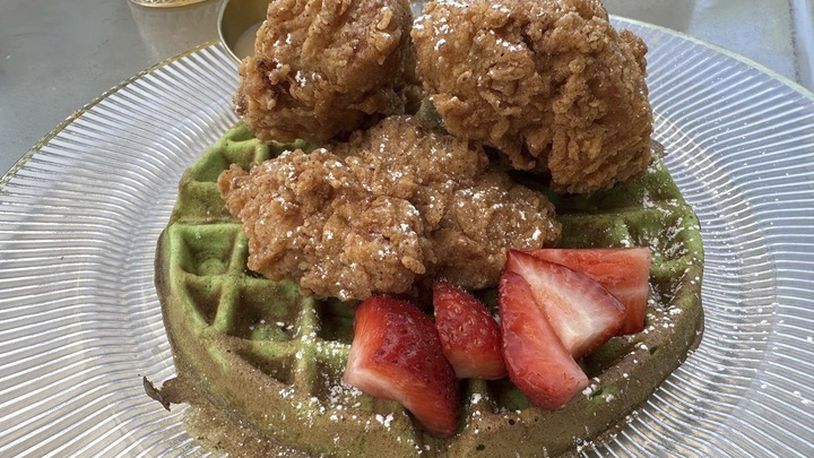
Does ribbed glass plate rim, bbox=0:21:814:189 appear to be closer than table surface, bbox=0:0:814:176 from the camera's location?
Yes

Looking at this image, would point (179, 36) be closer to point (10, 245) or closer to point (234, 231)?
point (10, 245)

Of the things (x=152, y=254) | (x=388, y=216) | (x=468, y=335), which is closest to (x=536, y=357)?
(x=468, y=335)

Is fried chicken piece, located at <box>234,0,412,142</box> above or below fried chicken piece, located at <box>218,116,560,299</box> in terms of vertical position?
above

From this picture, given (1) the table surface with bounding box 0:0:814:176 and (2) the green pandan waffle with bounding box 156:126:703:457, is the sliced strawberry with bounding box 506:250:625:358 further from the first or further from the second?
(1) the table surface with bounding box 0:0:814:176

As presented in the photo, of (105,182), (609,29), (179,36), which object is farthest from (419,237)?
(179,36)

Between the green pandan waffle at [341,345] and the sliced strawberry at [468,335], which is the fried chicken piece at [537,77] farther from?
the sliced strawberry at [468,335]

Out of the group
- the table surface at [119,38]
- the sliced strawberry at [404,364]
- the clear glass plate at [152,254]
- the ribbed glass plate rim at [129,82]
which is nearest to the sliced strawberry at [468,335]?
the sliced strawberry at [404,364]

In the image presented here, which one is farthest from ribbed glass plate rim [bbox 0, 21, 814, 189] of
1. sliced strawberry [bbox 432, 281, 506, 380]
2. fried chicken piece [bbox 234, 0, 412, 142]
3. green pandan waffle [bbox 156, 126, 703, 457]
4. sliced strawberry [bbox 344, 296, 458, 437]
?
sliced strawberry [bbox 432, 281, 506, 380]
